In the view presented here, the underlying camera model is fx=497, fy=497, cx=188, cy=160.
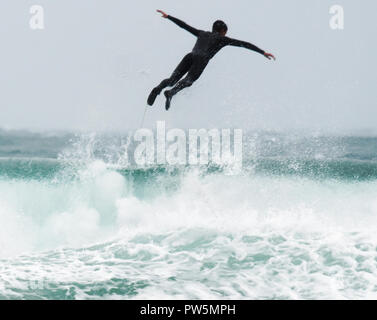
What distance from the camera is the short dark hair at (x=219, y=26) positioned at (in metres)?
9.63

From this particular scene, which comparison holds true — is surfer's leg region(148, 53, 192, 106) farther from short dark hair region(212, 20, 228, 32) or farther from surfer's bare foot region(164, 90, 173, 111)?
short dark hair region(212, 20, 228, 32)

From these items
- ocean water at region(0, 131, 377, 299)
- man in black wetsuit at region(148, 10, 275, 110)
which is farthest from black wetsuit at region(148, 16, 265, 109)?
ocean water at region(0, 131, 377, 299)

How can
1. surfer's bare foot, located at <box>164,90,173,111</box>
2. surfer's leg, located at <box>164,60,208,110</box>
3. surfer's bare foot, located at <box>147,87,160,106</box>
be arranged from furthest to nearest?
1. surfer's leg, located at <box>164,60,208,110</box>
2. surfer's bare foot, located at <box>147,87,160,106</box>
3. surfer's bare foot, located at <box>164,90,173,111</box>

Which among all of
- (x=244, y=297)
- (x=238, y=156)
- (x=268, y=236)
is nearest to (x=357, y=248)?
(x=268, y=236)

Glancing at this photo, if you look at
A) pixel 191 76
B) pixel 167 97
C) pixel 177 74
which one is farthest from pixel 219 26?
pixel 167 97

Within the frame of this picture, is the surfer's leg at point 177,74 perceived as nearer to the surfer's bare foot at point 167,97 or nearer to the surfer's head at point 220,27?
the surfer's bare foot at point 167,97

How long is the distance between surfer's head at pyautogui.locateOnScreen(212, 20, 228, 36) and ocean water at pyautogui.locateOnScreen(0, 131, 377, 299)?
15.1ft

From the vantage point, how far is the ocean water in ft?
29.9

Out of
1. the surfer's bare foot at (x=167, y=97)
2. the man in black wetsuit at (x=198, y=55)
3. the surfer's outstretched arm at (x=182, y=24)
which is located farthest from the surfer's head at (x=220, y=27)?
the surfer's bare foot at (x=167, y=97)

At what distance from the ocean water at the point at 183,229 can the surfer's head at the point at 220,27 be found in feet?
15.1

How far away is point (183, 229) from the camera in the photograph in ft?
40.8

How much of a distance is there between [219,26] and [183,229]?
519 cm
